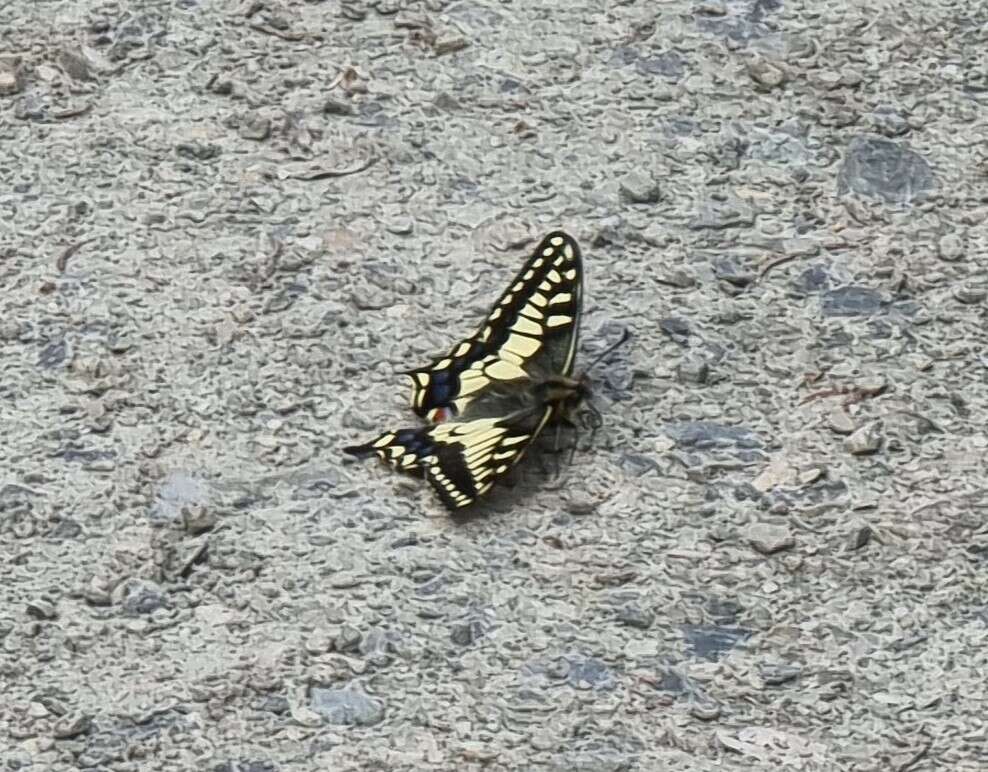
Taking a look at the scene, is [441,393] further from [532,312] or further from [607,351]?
[607,351]

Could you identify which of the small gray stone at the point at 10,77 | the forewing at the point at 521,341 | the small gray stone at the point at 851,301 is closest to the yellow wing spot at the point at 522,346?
the forewing at the point at 521,341

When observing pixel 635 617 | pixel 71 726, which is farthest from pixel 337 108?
pixel 71 726

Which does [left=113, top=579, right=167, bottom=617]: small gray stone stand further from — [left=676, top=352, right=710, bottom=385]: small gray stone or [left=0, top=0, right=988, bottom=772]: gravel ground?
[left=676, top=352, right=710, bottom=385]: small gray stone

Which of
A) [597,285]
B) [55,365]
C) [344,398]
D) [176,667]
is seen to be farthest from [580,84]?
[176,667]

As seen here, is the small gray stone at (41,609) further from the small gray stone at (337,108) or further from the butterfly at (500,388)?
the small gray stone at (337,108)

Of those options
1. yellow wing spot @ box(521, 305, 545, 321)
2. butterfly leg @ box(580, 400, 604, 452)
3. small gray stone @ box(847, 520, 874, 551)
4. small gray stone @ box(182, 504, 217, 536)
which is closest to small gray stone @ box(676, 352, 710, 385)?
butterfly leg @ box(580, 400, 604, 452)

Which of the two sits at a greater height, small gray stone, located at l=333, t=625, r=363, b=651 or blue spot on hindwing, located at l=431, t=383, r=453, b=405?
blue spot on hindwing, located at l=431, t=383, r=453, b=405

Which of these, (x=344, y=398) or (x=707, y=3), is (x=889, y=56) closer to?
(x=707, y=3)
